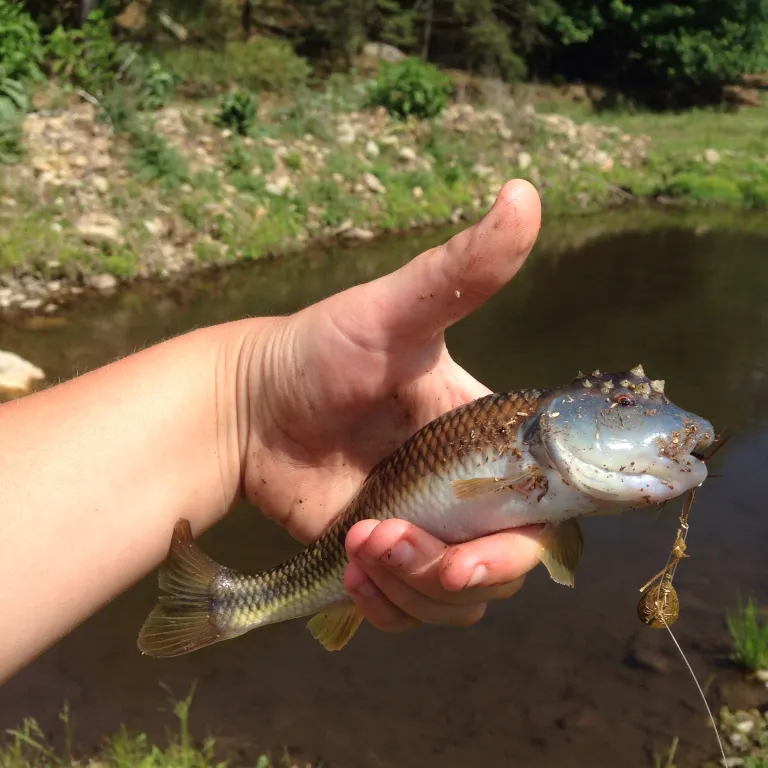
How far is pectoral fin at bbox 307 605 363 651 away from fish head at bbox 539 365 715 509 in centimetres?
117

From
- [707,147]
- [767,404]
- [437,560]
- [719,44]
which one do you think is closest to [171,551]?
[437,560]

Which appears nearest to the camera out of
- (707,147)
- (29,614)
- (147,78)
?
(29,614)

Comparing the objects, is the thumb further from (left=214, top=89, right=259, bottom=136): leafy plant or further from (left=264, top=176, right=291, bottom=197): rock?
(left=214, top=89, right=259, bottom=136): leafy plant

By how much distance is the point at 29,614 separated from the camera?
2836 millimetres

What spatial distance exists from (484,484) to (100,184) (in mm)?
11664

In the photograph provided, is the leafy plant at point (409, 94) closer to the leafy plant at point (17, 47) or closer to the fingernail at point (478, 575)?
the leafy plant at point (17, 47)

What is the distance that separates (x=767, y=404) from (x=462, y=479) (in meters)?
7.80

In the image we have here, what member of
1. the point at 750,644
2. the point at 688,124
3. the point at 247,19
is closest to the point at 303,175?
the point at 750,644

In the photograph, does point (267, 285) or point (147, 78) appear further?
point (147, 78)

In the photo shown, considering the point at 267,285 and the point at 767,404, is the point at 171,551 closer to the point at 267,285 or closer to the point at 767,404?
the point at 767,404

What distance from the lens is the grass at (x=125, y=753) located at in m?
4.14

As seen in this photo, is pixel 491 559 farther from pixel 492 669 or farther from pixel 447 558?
pixel 492 669

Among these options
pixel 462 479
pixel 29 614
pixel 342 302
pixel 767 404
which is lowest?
pixel 767 404

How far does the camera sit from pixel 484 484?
2.53 meters
